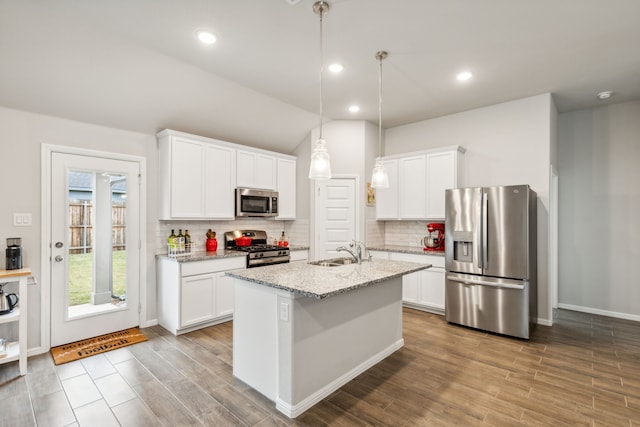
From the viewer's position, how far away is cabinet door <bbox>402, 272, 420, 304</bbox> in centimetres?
476

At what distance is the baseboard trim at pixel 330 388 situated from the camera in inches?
89.8

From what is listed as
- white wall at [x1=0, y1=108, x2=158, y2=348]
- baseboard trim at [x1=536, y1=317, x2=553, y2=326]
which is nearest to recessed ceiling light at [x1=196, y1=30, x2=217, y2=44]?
white wall at [x1=0, y1=108, x2=158, y2=348]

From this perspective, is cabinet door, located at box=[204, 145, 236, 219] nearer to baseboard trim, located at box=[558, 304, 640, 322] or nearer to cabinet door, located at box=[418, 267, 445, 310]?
cabinet door, located at box=[418, 267, 445, 310]

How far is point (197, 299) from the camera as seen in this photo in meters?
3.90

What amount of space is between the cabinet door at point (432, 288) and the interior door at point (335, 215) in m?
1.26

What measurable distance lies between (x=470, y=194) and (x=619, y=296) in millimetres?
2748

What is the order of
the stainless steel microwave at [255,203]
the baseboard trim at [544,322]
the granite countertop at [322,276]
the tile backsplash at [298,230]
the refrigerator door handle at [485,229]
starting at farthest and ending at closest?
the stainless steel microwave at [255,203] → the tile backsplash at [298,230] → the baseboard trim at [544,322] → the refrigerator door handle at [485,229] → the granite countertop at [322,276]

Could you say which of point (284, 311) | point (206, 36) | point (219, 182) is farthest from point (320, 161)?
point (219, 182)

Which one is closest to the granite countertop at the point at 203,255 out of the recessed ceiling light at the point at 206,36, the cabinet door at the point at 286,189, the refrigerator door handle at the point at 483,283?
the cabinet door at the point at 286,189

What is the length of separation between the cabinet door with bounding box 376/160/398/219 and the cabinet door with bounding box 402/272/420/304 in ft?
3.25

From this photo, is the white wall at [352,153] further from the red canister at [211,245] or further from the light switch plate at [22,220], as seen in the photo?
the light switch plate at [22,220]

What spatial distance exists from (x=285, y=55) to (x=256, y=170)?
209 centimetres

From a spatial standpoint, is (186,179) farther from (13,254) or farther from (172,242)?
(13,254)

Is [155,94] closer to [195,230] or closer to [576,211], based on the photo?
[195,230]
